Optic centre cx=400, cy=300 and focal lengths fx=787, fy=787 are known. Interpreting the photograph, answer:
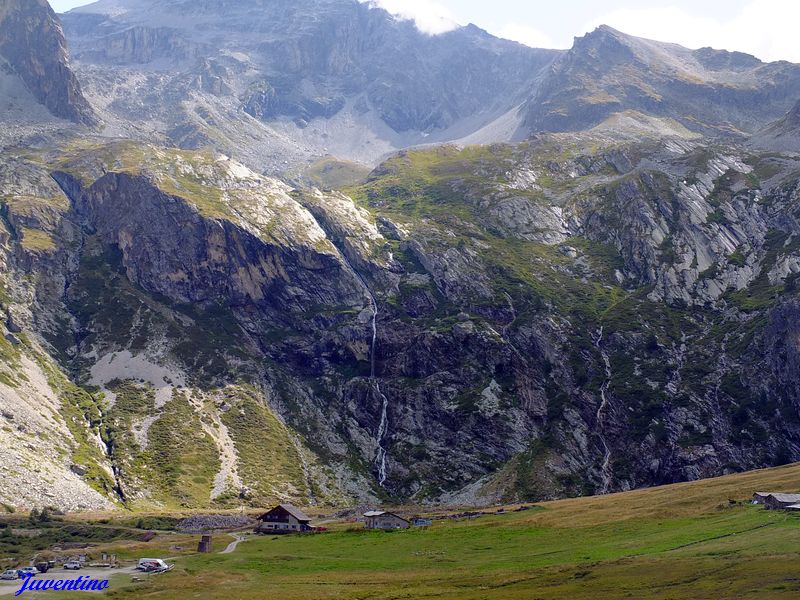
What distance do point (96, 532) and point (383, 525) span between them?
44633mm

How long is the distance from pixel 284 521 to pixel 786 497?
67850 mm

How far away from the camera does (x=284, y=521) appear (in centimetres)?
11662

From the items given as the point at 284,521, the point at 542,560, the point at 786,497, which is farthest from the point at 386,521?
the point at 786,497

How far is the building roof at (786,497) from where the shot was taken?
8281 centimetres

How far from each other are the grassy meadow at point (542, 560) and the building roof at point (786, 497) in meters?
3.15

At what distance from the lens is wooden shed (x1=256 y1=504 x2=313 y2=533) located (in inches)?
4515

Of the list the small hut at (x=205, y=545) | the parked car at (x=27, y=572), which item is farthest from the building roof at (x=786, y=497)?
the parked car at (x=27, y=572)

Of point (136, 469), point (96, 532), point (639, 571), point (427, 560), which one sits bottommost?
point (136, 469)

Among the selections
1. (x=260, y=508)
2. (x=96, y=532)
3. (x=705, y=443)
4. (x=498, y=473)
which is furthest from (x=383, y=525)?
(x=705, y=443)

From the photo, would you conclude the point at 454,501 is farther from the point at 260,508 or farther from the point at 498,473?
the point at 260,508

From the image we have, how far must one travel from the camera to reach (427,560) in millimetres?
82000
